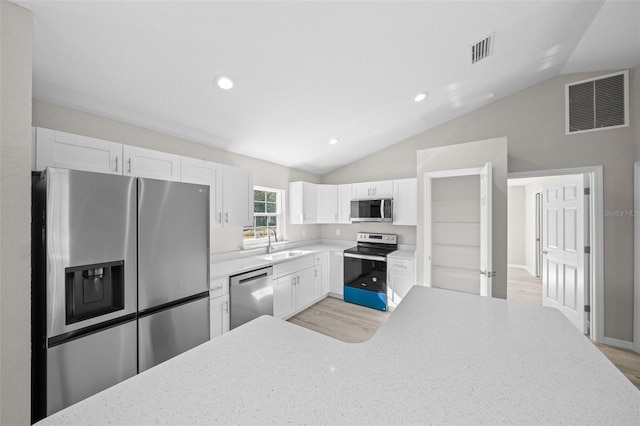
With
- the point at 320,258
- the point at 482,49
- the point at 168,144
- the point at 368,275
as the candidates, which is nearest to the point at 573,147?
the point at 482,49

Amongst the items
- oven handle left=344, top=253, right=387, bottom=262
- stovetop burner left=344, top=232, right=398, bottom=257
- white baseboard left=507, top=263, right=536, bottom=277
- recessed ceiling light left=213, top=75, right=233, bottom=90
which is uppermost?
recessed ceiling light left=213, top=75, right=233, bottom=90

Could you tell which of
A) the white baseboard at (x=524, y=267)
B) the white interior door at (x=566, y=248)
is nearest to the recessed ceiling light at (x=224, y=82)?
the white interior door at (x=566, y=248)

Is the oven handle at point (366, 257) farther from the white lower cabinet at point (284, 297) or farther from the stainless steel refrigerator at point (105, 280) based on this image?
the stainless steel refrigerator at point (105, 280)

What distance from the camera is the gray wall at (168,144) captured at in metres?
1.94

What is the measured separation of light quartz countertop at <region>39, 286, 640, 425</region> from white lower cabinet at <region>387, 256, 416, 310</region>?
2.44m

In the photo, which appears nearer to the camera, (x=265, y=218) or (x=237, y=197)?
(x=237, y=197)

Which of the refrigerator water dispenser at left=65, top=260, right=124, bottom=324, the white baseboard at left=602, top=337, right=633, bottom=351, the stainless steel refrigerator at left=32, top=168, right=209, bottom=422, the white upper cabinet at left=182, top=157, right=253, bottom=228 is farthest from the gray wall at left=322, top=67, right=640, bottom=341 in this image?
the refrigerator water dispenser at left=65, top=260, right=124, bottom=324

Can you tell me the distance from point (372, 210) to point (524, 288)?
3530 mm

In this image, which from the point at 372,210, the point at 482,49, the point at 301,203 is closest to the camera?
the point at 482,49

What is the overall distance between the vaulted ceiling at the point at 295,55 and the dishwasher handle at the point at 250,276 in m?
1.66

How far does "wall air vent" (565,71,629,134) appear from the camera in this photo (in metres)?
2.65

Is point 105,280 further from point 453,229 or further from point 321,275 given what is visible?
point 453,229

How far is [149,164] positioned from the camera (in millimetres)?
2127

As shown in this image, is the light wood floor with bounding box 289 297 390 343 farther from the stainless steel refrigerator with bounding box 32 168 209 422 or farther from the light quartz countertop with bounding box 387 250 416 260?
the stainless steel refrigerator with bounding box 32 168 209 422
